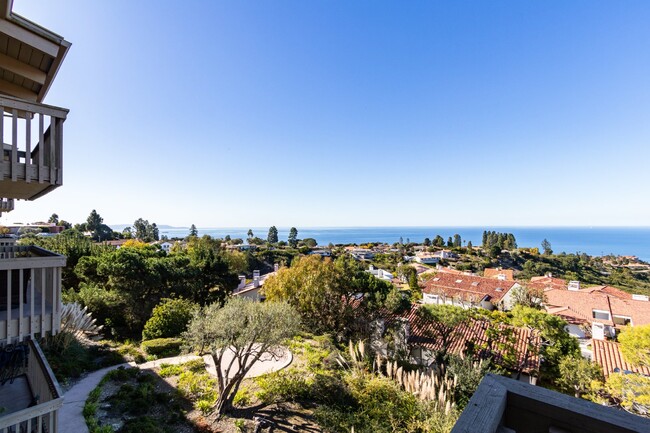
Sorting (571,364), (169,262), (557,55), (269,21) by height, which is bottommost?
(571,364)

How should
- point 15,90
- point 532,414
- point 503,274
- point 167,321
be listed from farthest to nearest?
point 503,274 < point 167,321 < point 15,90 < point 532,414

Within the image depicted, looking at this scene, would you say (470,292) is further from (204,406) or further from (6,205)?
(6,205)

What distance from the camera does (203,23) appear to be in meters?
9.82

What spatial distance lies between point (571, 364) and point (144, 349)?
16.2 m

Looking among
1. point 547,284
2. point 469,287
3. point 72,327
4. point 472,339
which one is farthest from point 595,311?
point 72,327

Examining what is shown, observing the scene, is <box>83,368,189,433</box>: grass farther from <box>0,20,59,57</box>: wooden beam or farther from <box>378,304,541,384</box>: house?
<box>378,304,541,384</box>: house

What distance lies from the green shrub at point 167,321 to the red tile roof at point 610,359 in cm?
1696

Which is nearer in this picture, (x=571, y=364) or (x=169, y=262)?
(x=571, y=364)

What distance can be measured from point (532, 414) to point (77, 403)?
965 centimetres

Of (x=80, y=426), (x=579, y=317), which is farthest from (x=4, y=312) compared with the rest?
(x=579, y=317)

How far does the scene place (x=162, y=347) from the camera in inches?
432

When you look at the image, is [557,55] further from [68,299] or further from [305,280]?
[68,299]

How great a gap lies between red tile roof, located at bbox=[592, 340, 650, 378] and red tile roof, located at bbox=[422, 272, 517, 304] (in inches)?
545

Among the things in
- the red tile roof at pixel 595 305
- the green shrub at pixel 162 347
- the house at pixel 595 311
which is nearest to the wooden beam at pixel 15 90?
the green shrub at pixel 162 347
